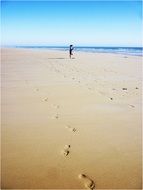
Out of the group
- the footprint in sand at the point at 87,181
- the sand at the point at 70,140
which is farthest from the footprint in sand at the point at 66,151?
the footprint in sand at the point at 87,181

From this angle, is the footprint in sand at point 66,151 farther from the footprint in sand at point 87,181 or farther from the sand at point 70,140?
the footprint in sand at point 87,181

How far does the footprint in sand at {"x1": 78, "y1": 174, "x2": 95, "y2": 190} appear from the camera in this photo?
9.57 ft

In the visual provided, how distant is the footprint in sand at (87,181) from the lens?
292 cm

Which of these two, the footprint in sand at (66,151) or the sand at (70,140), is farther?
the footprint in sand at (66,151)

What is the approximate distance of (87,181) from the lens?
9.88ft

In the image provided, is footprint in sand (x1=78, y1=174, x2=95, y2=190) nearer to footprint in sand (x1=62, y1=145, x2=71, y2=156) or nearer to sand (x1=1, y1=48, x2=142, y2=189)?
sand (x1=1, y1=48, x2=142, y2=189)


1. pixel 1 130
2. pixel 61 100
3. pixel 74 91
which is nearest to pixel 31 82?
pixel 74 91

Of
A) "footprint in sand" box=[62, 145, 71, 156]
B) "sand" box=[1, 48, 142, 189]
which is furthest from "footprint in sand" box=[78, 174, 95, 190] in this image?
"footprint in sand" box=[62, 145, 71, 156]

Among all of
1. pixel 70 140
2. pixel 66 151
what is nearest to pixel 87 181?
pixel 66 151

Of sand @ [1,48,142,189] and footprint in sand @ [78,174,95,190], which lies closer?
footprint in sand @ [78,174,95,190]

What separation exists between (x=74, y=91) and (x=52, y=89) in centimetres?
72

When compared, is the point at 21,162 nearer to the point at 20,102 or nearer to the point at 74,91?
the point at 20,102

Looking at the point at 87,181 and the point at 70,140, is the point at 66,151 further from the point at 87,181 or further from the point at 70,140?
the point at 87,181

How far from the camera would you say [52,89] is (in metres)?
7.86
